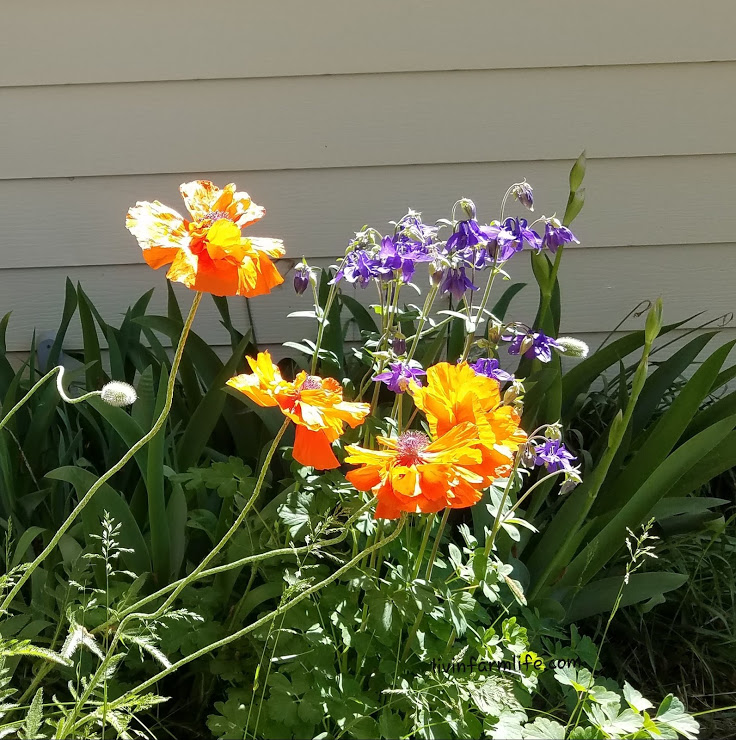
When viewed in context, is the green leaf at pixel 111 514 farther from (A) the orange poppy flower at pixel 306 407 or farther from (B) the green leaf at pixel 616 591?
(B) the green leaf at pixel 616 591

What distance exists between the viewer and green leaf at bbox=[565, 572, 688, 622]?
4.34 ft

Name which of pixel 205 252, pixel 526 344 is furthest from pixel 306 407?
pixel 526 344

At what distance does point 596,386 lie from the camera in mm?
2047

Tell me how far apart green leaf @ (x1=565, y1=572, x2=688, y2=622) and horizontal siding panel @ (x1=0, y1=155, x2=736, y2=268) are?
983 mm

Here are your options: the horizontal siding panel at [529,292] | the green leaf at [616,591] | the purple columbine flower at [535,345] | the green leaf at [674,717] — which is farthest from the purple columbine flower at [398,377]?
the horizontal siding panel at [529,292]

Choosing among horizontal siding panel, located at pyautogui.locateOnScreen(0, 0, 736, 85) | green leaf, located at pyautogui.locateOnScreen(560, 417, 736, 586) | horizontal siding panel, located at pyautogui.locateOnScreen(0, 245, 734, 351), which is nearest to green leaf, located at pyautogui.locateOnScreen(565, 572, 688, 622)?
green leaf, located at pyautogui.locateOnScreen(560, 417, 736, 586)

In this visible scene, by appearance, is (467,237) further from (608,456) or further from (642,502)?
(642,502)

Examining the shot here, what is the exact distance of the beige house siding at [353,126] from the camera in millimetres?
1724

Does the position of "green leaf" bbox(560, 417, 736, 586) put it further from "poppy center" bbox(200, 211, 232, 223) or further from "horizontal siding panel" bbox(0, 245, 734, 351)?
"poppy center" bbox(200, 211, 232, 223)

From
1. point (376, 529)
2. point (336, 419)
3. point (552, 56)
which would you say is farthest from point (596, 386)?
point (336, 419)

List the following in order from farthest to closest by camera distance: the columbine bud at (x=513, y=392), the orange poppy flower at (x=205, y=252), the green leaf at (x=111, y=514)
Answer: the green leaf at (x=111, y=514) → the columbine bud at (x=513, y=392) → the orange poppy flower at (x=205, y=252)

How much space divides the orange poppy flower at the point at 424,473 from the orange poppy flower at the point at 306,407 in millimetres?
51

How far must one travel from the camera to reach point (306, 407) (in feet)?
2.54

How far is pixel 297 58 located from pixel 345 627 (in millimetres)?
1375
